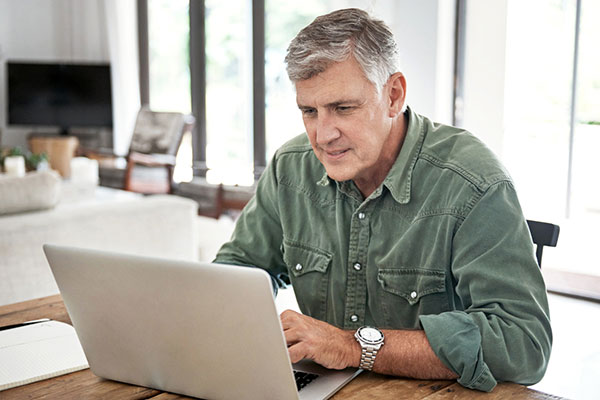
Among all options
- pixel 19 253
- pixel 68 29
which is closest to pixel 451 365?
pixel 19 253

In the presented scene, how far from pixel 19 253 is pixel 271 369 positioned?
73.7 inches

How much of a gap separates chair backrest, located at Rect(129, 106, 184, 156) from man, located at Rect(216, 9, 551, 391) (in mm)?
4430

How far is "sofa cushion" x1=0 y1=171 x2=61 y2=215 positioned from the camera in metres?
2.59

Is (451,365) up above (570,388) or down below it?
above

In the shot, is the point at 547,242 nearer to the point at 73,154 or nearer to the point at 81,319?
the point at 81,319

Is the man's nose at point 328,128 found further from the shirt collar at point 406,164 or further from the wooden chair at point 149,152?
the wooden chair at point 149,152

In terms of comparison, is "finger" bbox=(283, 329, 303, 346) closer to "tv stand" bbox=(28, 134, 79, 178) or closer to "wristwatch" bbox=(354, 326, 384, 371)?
"wristwatch" bbox=(354, 326, 384, 371)

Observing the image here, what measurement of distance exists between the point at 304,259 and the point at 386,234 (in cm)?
20

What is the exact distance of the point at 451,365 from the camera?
1106 millimetres

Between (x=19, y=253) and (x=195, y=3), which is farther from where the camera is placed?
(x=195, y=3)

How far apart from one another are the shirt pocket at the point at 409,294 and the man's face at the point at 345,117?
21 cm

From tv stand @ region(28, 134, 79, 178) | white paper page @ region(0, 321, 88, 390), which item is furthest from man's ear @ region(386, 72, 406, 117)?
tv stand @ region(28, 134, 79, 178)

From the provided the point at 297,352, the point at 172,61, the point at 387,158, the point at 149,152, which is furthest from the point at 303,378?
the point at 172,61

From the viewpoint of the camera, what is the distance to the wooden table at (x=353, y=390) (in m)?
1.05
